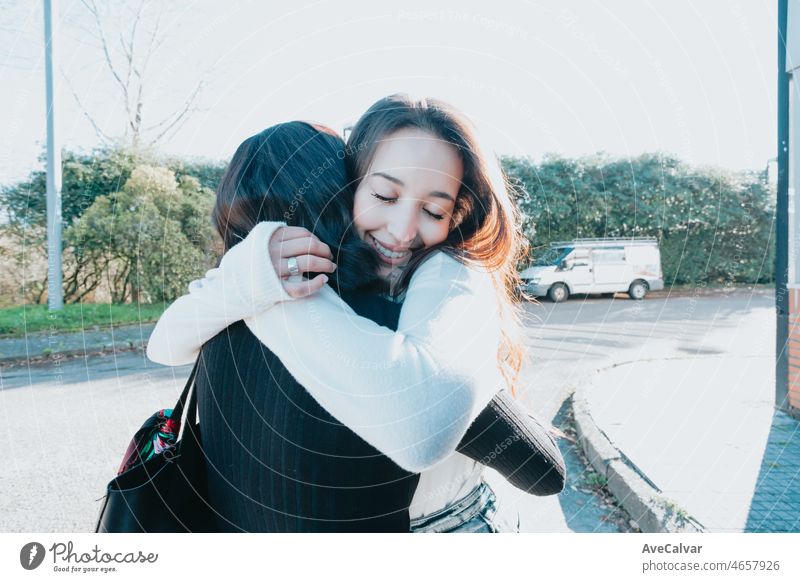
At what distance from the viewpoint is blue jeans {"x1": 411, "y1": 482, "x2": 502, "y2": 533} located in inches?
26.1

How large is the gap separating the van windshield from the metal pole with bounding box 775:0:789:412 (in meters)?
0.72

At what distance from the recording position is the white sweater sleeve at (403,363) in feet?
1.60

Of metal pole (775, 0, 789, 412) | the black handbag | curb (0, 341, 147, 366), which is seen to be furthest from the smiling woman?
curb (0, 341, 147, 366)

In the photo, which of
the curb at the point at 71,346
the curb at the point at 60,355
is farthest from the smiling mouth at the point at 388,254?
the curb at the point at 60,355

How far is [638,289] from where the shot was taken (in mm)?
1703

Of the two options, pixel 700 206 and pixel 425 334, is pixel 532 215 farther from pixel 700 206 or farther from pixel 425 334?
pixel 425 334

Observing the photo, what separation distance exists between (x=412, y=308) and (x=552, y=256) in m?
0.87

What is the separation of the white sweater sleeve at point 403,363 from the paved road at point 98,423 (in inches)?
13.6

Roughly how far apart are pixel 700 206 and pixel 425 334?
1395 millimetres

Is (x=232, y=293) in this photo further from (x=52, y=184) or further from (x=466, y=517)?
(x=52, y=184)

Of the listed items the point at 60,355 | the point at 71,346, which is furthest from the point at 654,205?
the point at 60,355

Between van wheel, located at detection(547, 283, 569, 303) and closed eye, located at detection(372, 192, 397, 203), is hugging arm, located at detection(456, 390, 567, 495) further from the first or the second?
van wheel, located at detection(547, 283, 569, 303)

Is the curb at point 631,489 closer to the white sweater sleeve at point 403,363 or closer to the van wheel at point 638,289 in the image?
the van wheel at point 638,289
